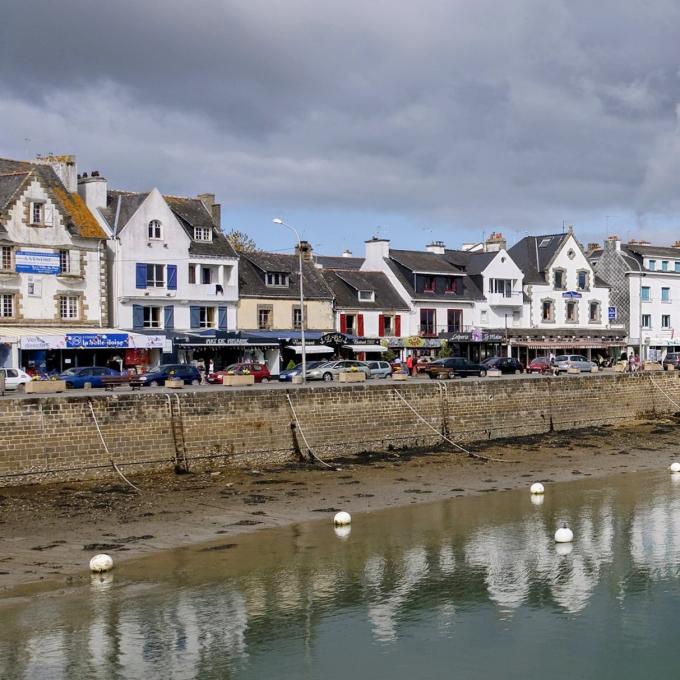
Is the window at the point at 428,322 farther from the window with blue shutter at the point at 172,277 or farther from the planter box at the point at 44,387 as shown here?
the planter box at the point at 44,387

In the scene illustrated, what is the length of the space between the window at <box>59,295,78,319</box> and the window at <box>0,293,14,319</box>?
281cm

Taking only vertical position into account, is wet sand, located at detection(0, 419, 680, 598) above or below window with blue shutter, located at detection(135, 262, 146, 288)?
below

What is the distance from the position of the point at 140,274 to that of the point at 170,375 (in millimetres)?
13124

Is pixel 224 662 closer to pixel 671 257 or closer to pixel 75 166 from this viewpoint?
pixel 75 166

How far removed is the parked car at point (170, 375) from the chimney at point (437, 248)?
3558cm

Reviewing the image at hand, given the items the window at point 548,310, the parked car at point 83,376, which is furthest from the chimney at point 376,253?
Result: the parked car at point 83,376

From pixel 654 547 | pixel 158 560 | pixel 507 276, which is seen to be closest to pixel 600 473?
pixel 654 547

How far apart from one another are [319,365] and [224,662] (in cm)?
3812

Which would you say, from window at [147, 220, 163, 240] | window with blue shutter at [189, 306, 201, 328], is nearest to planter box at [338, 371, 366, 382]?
window with blue shutter at [189, 306, 201, 328]

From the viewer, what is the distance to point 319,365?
53.7m

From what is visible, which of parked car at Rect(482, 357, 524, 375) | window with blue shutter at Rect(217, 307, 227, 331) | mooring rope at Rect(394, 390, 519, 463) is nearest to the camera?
mooring rope at Rect(394, 390, 519, 463)

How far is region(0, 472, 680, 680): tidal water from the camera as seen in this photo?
51.5 ft

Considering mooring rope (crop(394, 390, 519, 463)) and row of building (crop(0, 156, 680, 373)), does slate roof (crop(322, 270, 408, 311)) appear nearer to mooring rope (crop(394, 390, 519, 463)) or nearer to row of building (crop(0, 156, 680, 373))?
row of building (crop(0, 156, 680, 373))

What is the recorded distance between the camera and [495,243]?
83.7 metres
